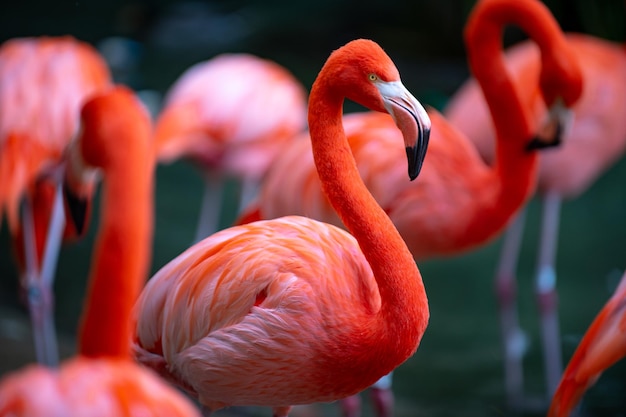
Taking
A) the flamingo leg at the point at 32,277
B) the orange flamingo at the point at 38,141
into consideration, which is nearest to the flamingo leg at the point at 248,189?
the orange flamingo at the point at 38,141

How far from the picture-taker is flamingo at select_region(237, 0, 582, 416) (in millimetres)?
2088

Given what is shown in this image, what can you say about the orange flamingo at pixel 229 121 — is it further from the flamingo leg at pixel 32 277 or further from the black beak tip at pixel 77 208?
the black beak tip at pixel 77 208

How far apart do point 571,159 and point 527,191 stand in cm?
84

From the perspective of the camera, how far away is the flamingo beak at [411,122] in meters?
1.40

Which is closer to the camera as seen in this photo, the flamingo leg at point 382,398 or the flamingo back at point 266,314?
the flamingo back at point 266,314

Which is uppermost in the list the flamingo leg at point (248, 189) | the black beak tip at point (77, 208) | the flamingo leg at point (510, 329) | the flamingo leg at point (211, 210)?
the black beak tip at point (77, 208)

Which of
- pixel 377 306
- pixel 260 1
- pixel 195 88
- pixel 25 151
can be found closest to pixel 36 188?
pixel 25 151

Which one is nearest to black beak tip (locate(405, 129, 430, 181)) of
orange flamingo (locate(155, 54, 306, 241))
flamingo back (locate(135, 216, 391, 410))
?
flamingo back (locate(135, 216, 391, 410))

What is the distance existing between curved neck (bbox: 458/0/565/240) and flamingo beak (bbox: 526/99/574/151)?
0.02 m

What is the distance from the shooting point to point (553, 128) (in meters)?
2.14

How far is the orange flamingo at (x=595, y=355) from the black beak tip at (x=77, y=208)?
3.43 ft

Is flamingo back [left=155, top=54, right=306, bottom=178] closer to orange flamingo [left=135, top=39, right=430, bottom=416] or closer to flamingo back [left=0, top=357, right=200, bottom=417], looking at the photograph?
orange flamingo [left=135, top=39, right=430, bottom=416]

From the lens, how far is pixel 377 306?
61.1 inches

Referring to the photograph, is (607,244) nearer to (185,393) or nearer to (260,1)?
(260,1)
